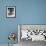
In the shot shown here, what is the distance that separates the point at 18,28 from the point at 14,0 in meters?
0.89

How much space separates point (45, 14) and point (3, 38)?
4.96ft

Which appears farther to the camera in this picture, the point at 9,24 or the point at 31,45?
the point at 9,24

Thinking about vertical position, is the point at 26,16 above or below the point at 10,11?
below

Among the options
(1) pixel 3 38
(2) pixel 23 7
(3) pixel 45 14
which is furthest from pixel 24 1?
(1) pixel 3 38

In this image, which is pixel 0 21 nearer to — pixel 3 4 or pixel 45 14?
pixel 3 4

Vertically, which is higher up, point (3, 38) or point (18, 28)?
point (18, 28)

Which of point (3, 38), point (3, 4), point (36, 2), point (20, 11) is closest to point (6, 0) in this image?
point (3, 4)

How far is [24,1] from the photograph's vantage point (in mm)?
4047

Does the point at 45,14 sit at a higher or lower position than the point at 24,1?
lower

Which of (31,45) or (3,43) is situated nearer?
(31,45)

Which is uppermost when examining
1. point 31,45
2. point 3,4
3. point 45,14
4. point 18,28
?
point 3,4

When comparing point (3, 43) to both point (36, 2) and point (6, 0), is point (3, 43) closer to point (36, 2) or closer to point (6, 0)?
point (6, 0)

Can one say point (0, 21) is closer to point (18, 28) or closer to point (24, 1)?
point (18, 28)

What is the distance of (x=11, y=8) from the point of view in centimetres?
406
